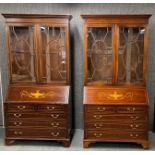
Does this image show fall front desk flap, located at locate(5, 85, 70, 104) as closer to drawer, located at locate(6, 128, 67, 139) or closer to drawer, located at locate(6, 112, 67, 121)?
drawer, located at locate(6, 112, 67, 121)

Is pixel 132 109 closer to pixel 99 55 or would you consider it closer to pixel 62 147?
pixel 99 55

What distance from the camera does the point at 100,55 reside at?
315 centimetres

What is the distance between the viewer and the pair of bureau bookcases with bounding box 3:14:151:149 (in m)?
3.00

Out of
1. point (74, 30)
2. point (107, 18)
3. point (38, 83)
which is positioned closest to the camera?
point (107, 18)

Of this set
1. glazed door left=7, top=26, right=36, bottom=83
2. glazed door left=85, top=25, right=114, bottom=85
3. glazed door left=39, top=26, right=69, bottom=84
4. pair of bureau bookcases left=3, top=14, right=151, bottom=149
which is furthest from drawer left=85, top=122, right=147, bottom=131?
glazed door left=7, top=26, right=36, bottom=83

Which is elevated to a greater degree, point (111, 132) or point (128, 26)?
point (128, 26)

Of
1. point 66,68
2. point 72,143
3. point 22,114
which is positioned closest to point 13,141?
point 22,114

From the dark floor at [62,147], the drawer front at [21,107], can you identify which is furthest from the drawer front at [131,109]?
the drawer front at [21,107]

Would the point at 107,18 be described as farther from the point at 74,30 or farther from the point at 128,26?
the point at 74,30

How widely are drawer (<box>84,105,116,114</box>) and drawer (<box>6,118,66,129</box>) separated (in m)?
0.39

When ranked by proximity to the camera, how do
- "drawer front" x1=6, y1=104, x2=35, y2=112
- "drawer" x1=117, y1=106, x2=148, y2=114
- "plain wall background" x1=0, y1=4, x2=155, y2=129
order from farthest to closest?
"plain wall background" x1=0, y1=4, x2=155, y2=129, "drawer front" x1=6, y1=104, x2=35, y2=112, "drawer" x1=117, y1=106, x2=148, y2=114

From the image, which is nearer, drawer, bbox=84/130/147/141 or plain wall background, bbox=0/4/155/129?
drawer, bbox=84/130/147/141

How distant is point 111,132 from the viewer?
305cm

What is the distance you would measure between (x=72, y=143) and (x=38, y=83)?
3.27 feet
